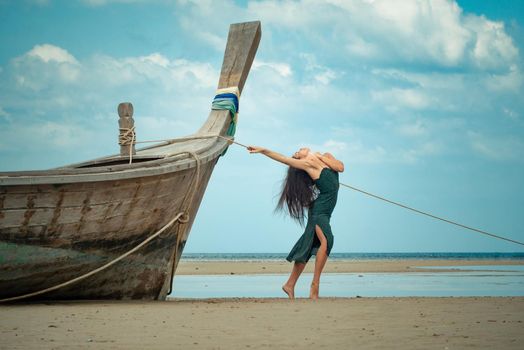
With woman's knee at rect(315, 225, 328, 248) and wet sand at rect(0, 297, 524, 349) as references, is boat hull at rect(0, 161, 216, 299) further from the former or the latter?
woman's knee at rect(315, 225, 328, 248)

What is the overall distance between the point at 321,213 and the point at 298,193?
334 millimetres

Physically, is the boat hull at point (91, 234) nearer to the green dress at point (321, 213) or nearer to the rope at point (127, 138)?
the rope at point (127, 138)

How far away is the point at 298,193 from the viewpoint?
7.46m

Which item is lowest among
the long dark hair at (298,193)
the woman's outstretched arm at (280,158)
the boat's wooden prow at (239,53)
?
the long dark hair at (298,193)

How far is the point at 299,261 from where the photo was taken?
7348 mm

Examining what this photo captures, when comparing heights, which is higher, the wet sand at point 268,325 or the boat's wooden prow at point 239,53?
the boat's wooden prow at point 239,53

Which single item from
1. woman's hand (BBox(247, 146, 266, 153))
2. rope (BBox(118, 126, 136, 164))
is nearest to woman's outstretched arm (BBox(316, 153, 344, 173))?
woman's hand (BBox(247, 146, 266, 153))

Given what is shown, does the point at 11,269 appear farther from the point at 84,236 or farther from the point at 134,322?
the point at 134,322

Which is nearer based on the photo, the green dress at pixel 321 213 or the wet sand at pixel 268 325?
the wet sand at pixel 268 325

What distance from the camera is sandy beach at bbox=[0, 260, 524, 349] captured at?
12.9 ft

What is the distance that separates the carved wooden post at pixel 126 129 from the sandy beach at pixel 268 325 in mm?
1713

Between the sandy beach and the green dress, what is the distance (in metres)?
1.10

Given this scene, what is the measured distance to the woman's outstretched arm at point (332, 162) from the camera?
7445 millimetres

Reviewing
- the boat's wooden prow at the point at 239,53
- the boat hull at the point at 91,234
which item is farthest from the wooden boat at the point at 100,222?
the boat's wooden prow at the point at 239,53
